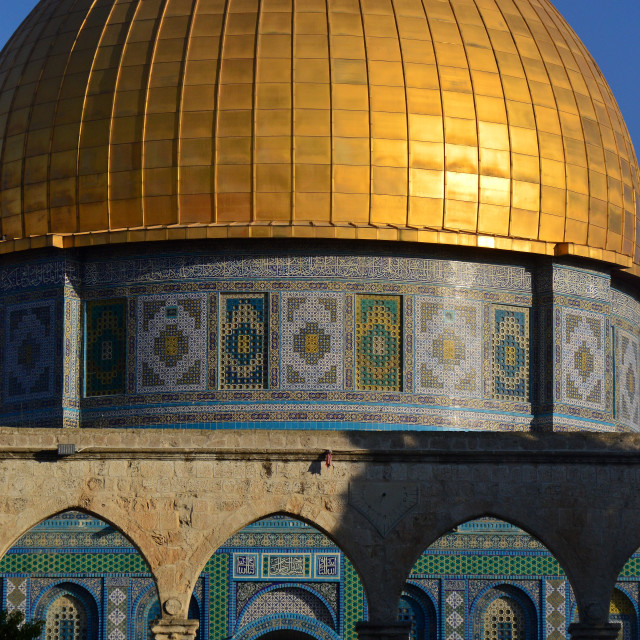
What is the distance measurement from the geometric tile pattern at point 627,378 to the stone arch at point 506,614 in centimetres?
271

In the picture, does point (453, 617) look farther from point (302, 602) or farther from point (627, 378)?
point (627, 378)

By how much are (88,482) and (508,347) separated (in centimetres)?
652

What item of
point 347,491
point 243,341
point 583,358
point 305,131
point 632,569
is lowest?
point 632,569

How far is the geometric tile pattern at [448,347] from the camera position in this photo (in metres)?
26.0

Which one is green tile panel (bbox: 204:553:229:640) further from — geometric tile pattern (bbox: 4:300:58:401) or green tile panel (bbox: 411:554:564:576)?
geometric tile pattern (bbox: 4:300:58:401)

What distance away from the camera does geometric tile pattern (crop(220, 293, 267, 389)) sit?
25.8 metres

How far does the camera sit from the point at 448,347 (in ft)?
85.8

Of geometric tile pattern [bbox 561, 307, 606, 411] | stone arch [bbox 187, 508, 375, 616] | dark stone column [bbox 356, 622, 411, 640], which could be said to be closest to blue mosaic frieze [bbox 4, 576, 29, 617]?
stone arch [bbox 187, 508, 375, 616]

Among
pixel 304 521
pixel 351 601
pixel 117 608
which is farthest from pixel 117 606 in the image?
pixel 304 521

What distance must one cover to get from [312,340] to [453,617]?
345cm

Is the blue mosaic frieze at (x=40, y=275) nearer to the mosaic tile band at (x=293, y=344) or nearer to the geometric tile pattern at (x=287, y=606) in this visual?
the mosaic tile band at (x=293, y=344)

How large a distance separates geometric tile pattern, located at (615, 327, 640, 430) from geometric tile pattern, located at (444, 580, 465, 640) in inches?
125

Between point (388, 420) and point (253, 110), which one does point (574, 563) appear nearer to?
point (388, 420)

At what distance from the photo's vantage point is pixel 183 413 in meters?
25.7
